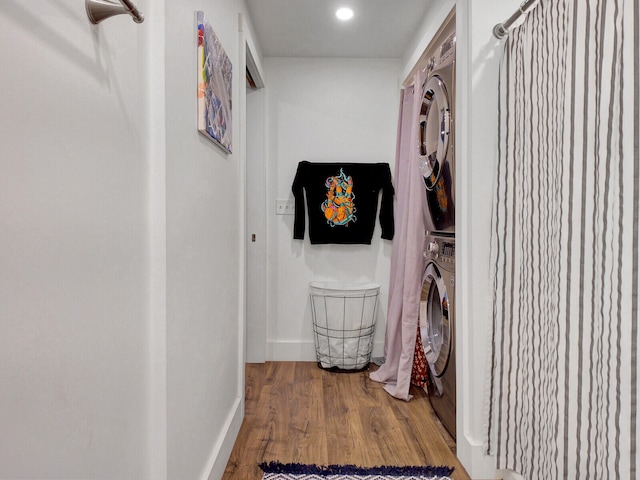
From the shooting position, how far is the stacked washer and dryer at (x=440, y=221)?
1975mm

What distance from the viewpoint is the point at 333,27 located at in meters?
2.70

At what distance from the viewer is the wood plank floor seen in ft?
6.01

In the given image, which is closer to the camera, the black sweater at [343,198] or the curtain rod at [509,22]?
the curtain rod at [509,22]

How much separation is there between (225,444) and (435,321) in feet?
4.08

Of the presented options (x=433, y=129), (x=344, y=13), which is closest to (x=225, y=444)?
(x=433, y=129)

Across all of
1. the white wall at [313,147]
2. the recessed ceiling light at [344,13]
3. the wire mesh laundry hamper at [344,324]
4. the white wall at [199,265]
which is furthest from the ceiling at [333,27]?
the wire mesh laundry hamper at [344,324]

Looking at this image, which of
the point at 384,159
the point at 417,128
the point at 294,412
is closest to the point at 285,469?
the point at 294,412

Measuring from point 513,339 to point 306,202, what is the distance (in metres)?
1.97

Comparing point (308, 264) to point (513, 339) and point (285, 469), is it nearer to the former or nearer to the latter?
point (285, 469)

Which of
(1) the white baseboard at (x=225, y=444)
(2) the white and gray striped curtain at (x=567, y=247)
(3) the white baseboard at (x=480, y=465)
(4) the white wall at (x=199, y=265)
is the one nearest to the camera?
(2) the white and gray striped curtain at (x=567, y=247)

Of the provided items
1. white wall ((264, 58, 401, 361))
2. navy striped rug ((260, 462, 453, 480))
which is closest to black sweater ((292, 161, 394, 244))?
white wall ((264, 58, 401, 361))

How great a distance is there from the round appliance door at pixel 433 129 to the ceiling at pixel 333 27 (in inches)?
22.4

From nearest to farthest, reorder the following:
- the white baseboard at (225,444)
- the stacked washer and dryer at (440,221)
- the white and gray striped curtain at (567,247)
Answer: the white and gray striped curtain at (567,247), the white baseboard at (225,444), the stacked washer and dryer at (440,221)

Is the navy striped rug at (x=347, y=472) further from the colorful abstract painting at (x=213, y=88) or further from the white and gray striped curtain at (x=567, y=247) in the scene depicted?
the colorful abstract painting at (x=213, y=88)
